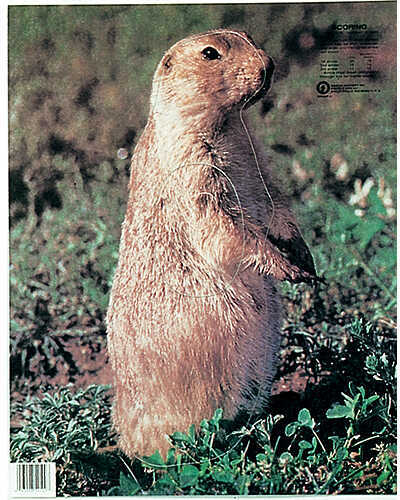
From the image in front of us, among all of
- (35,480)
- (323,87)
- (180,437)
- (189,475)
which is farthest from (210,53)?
(35,480)

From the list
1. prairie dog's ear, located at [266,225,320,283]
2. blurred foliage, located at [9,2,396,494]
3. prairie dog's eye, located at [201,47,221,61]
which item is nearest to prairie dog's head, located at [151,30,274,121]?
prairie dog's eye, located at [201,47,221,61]

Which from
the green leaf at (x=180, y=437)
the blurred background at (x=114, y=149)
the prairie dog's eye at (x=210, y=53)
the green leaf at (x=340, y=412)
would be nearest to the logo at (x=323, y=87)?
the blurred background at (x=114, y=149)

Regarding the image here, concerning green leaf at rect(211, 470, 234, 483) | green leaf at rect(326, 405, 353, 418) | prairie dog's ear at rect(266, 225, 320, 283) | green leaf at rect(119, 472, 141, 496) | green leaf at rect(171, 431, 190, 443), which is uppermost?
prairie dog's ear at rect(266, 225, 320, 283)

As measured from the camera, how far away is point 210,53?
7.36ft

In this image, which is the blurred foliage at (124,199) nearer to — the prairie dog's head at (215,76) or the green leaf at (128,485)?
the green leaf at (128,485)

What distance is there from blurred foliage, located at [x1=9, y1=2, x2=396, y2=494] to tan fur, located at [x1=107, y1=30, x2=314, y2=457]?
0.17 meters

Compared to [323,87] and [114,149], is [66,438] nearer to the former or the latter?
[114,149]

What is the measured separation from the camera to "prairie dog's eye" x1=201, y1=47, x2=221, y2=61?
2.24 meters

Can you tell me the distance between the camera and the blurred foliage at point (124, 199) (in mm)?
2398

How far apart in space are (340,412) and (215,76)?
1161mm

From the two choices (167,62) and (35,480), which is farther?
(35,480)

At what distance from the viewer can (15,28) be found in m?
2.49

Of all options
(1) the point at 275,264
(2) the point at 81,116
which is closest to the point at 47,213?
(2) the point at 81,116

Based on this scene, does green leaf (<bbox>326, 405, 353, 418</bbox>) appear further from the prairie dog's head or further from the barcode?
the prairie dog's head
